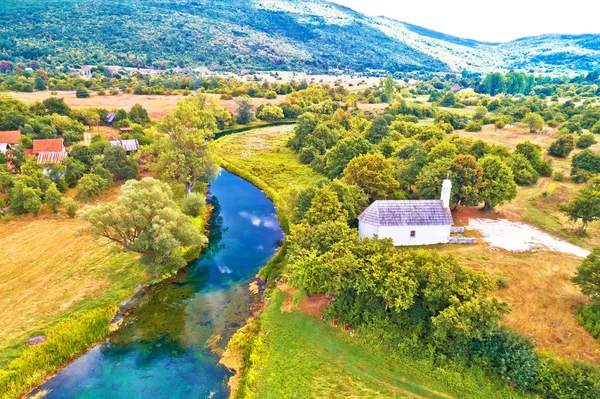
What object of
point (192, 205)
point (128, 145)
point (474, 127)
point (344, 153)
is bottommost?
point (192, 205)

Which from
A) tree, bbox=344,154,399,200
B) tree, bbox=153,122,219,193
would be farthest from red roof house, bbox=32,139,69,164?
tree, bbox=344,154,399,200

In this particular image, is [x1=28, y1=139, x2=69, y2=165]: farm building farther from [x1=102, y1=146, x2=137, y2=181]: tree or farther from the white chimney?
the white chimney

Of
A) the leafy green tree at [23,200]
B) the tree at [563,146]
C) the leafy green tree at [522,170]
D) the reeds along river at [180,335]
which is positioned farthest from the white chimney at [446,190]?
the leafy green tree at [23,200]

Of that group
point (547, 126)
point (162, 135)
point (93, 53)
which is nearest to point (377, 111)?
point (547, 126)

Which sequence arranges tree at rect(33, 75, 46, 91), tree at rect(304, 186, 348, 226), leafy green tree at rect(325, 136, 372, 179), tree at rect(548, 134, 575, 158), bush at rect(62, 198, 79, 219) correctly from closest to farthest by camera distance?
tree at rect(304, 186, 348, 226) < bush at rect(62, 198, 79, 219) < leafy green tree at rect(325, 136, 372, 179) < tree at rect(548, 134, 575, 158) < tree at rect(33, 75, 46, 91)

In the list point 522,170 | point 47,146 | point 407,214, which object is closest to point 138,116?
point 47,146

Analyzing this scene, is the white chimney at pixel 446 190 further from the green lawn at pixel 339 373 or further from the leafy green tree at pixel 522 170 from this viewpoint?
the leafy green tree at pixel 522 170

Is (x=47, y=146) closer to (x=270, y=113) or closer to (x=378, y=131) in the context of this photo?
(x=378, y=131)
